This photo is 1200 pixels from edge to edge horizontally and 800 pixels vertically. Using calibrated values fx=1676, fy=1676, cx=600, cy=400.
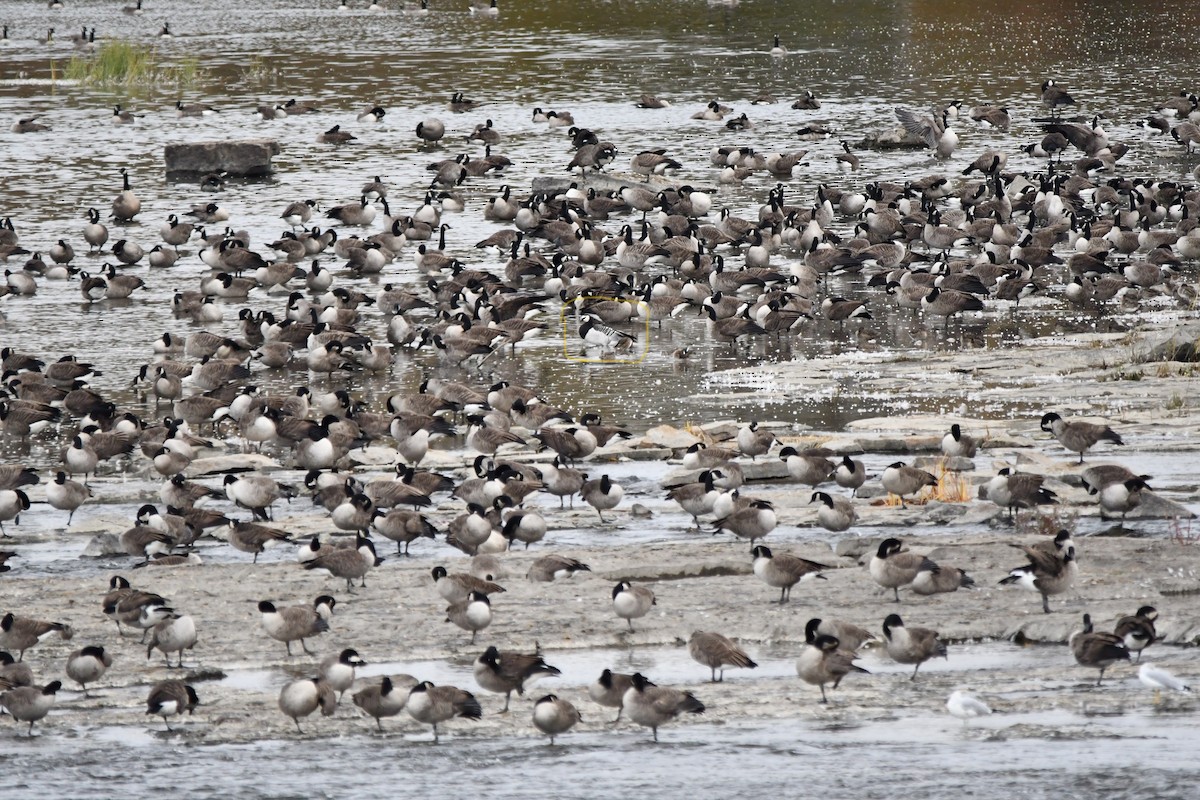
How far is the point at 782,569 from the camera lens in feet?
46.1

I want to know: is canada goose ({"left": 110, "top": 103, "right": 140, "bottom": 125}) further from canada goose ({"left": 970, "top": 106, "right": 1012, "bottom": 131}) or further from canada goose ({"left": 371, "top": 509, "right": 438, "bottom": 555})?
canada goose ({"left": 371, "top": 509, "right": 438, "bottom": 555})

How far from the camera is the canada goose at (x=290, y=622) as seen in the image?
13430mm

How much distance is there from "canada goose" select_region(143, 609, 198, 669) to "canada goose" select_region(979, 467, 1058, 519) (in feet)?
24.6

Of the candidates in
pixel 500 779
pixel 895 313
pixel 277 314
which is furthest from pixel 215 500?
pixel 895 313

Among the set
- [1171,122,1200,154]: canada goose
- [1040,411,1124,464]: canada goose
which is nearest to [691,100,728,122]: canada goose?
[1171,122,1200,154]: canada goose

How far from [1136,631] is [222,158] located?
104 ft

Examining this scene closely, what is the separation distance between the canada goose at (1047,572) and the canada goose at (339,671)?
17.7 ft

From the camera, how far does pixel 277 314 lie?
2786 cm

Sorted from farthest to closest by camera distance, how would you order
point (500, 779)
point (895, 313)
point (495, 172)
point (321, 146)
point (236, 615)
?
point (321, 146)
point (495, 172)
point (895, 313)
point (236, 615)
point (500, 779)

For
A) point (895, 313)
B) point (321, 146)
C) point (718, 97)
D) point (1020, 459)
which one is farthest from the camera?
point (718, 97)

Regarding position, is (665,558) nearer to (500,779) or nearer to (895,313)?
(500,779)

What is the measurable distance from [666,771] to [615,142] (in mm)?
33222

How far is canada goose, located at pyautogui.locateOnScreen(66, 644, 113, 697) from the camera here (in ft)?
41.9

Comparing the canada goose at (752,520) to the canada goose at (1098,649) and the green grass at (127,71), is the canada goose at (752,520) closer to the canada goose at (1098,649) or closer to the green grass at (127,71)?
the canada goose at (1098,649)
